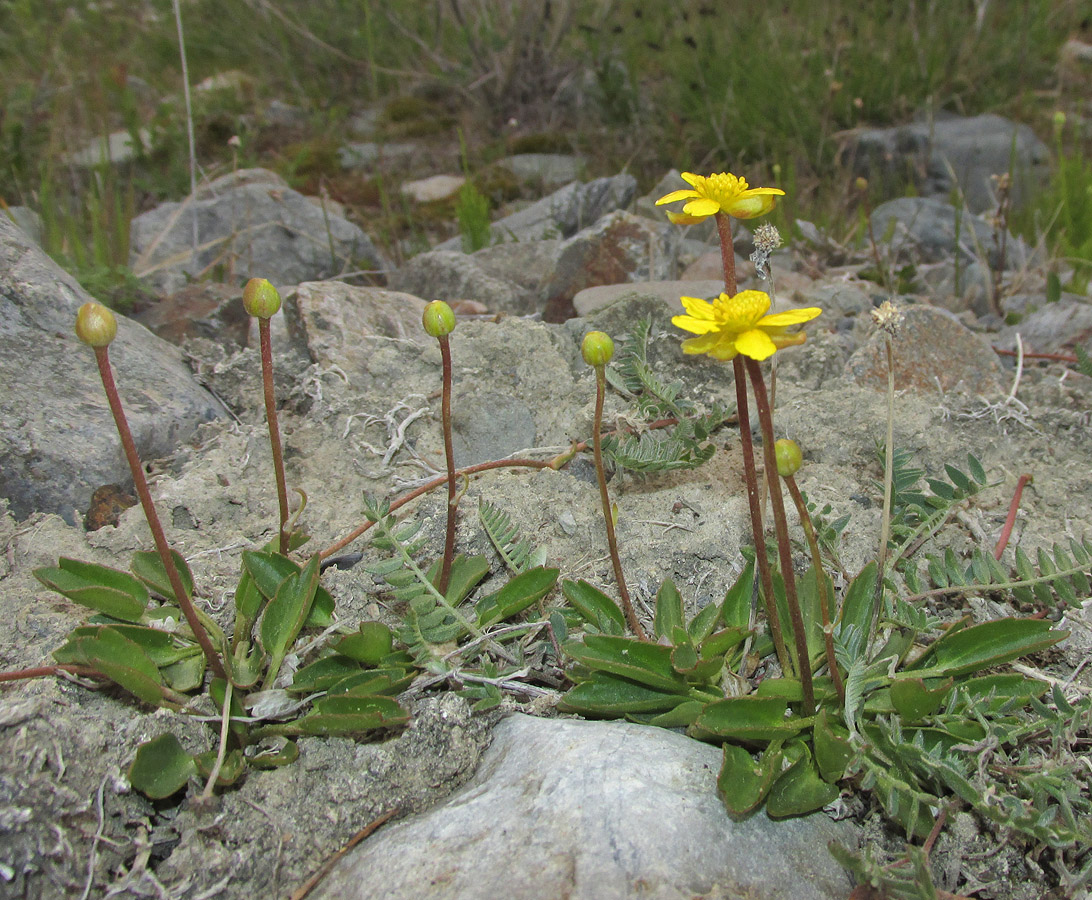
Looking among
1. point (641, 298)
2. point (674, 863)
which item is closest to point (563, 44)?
point (641, 298)

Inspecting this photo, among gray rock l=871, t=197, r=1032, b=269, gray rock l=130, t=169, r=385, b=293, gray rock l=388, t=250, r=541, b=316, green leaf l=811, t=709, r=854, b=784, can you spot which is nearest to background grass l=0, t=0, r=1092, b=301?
gray rock l=871, t=197, r=1032, b=269

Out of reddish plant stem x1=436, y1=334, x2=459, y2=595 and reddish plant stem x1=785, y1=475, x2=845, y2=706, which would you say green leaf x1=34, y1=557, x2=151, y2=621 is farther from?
reddish plant stem x1=785, y1=475, x2=845, y2=706

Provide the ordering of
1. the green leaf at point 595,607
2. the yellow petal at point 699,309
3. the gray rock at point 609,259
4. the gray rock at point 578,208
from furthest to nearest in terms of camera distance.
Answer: the gray rock at point 578,208, the gray rock at point 609,259, the green leaf at point 595,607, the yellow petal at point 699,309

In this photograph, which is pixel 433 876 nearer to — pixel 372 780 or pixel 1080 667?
pixel 372 780

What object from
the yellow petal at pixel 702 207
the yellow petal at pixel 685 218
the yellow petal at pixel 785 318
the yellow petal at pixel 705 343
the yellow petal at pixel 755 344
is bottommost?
the yellow petal at pixel 705 343

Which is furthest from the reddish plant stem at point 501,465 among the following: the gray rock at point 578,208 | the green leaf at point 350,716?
the gray rock at point 578,208

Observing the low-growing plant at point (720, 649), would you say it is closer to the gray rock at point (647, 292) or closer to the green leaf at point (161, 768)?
the green leaf at point (161, 768)
